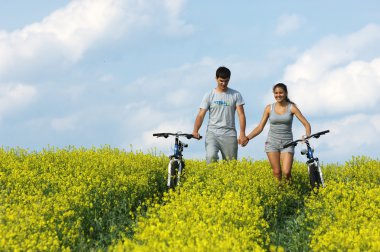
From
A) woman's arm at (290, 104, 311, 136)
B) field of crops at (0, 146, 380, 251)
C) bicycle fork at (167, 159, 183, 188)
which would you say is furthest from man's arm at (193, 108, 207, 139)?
woman's arm at (290, 104, 311, 136)

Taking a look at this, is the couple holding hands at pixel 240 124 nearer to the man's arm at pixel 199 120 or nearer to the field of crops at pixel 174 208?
the man's arm at pixel 199 120

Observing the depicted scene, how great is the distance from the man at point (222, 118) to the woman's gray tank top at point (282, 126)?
33.3 inches

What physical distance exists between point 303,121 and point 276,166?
3.63 feet

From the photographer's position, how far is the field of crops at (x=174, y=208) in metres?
7.91

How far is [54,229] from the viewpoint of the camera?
9570 mm

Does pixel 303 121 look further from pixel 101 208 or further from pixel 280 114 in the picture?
pixel 101 208

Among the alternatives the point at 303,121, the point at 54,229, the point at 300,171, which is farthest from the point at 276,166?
the point at 54,229

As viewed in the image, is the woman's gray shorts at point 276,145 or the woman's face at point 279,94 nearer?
the woman's gray shorts at point 276,145

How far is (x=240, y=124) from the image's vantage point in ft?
42.9

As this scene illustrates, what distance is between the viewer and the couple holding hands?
12.2m

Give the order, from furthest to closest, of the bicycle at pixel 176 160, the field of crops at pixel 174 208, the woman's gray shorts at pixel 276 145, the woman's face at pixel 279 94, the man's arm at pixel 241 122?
the man's arm at pixel 241 122, the woman's face at pixel 279 94, the woman's gray shorts at pixel 276 145, the bicycle at pixel 176 160, the field of crops at pixel 174 208

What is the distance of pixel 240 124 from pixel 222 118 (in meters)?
0.59

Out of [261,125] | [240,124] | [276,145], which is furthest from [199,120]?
[276,145]

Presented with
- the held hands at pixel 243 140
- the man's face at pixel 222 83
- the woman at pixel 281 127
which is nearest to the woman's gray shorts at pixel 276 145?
the woman at pixel 281 127
